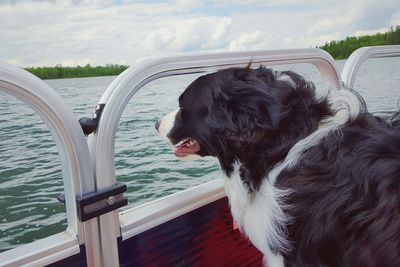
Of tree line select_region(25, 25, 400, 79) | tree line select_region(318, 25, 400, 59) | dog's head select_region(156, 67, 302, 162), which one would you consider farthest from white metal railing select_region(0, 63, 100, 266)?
tree line select_region(318, 25, 400, 59)

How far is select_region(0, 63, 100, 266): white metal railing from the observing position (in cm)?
104

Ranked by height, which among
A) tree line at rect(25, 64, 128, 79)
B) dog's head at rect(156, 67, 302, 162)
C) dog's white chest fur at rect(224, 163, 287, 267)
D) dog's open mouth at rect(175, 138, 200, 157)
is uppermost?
tree line at rect(25, 64, 128, 79)

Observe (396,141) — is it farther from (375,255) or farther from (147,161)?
(147,161)

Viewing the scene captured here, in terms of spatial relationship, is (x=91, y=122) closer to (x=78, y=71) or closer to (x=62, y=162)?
(x=62, y=162)

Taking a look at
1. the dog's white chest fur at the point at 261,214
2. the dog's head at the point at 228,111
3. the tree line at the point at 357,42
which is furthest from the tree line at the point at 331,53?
the dog's white chest fur at the point at 261,214

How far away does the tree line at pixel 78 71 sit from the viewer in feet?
4.33

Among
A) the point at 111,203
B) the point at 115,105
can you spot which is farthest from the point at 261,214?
the point at 115,105

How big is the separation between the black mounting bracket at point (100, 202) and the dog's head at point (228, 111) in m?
0.38

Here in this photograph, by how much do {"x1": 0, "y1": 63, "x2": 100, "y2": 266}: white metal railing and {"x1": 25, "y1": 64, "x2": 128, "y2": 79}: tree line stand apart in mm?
219

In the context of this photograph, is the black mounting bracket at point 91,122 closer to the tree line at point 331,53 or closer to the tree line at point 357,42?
the tree line at point 331,53

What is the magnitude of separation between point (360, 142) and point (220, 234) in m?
0.72

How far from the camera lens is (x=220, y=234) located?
1.69 meters

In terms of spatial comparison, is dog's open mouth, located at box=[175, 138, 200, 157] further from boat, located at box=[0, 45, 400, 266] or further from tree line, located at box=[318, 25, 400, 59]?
tree line, located at box=[318, 25, 400, 59]

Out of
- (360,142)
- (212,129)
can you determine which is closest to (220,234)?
(212,129)
